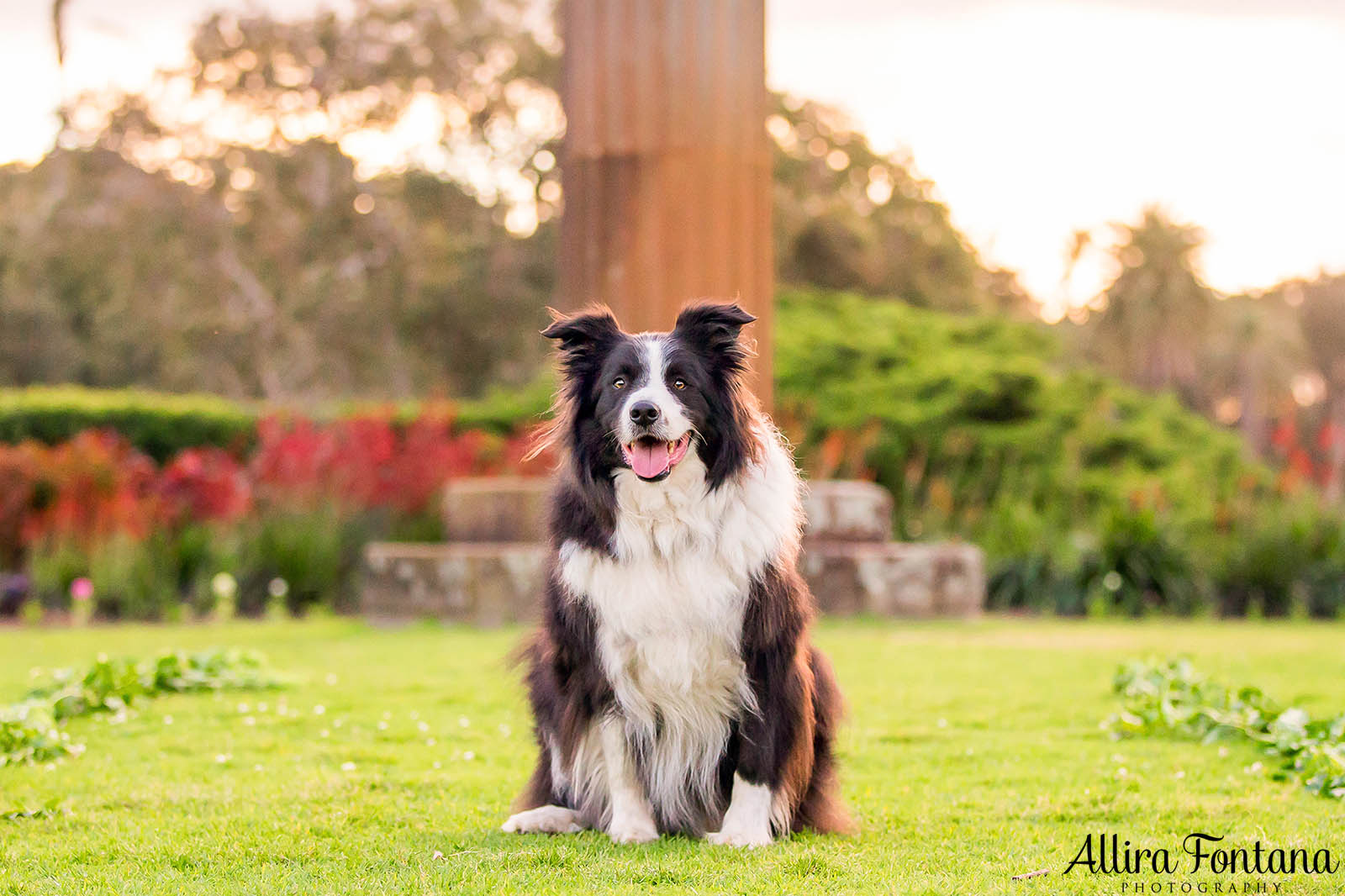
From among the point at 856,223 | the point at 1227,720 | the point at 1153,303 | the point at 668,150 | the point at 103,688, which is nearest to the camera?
the point at 1227,720

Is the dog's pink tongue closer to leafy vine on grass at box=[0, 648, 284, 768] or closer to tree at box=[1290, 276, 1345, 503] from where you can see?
leafy vine on grass at box=[0, 648, 284, 768]

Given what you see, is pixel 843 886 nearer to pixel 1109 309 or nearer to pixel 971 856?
pixel 971 856

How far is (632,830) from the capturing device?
3914 mm

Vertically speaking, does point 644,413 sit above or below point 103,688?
above

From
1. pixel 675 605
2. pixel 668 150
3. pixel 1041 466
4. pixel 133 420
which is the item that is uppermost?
pixel 668 150

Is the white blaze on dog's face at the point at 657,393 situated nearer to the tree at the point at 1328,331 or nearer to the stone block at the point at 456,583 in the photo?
the stone block at the point at 456,583

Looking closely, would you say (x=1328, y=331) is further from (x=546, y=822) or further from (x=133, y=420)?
(x=546, y=822)

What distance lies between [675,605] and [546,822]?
853 millimetres

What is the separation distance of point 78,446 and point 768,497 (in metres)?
10.3

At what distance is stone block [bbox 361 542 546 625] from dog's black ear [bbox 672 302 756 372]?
Result: 6281mm

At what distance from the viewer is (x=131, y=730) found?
5832 millimetres

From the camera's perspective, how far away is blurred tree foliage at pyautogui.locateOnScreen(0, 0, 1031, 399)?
25.4 m

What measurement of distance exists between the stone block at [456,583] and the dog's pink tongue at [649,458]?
6.39 meters

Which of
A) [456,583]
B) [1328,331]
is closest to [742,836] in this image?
[456,583]
